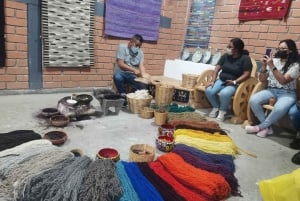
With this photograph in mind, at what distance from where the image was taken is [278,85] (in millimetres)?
2918

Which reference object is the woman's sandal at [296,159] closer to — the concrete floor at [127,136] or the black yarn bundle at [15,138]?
the concrete floor at [127,136]

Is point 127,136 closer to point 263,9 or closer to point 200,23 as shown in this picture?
point 263,9

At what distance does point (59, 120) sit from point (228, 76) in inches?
86.8

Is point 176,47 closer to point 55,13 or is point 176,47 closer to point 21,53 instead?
point 55,13

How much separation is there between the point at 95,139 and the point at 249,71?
2111 millimetres

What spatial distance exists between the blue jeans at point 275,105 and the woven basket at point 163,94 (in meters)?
1.03

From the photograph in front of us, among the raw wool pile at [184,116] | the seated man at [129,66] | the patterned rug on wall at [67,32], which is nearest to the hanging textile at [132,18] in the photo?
the patterned rug on wall at [67,32]

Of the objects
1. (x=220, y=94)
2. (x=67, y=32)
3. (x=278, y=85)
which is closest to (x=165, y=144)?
(x=220, y=94)

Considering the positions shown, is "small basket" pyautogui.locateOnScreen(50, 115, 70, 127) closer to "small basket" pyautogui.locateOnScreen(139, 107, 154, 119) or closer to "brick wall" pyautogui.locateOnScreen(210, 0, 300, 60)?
"small basket" pyautogui.locateOnScreen(139, 107, 154, 119)

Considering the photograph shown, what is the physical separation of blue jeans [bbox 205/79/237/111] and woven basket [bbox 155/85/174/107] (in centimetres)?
54

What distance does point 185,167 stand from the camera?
1.90 m

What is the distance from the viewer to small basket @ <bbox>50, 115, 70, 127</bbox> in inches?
101

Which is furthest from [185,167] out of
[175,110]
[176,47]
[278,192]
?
[176,47]

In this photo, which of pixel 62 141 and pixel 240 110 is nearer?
pixel 62 141
